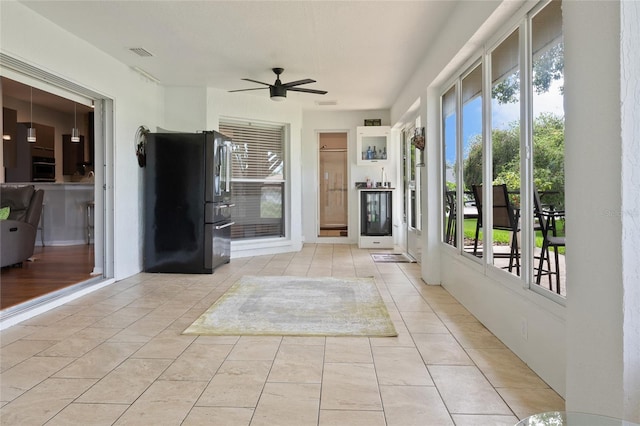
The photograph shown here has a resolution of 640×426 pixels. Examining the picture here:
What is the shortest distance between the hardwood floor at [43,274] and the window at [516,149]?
402 centimetres

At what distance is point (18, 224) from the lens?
512 centimetres

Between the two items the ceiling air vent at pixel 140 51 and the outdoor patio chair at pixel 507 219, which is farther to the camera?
the ceiling air vent at pixel 140 51

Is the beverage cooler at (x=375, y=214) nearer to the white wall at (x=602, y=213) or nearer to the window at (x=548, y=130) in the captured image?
the window at (x=548, y=130)

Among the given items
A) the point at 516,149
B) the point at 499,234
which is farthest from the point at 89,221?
the point at 516,149

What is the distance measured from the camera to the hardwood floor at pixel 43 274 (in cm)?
383

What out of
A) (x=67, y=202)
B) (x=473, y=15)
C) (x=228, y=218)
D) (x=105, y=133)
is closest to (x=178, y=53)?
(x=105, y=133)

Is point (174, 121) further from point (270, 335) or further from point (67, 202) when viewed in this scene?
point (270, 335)

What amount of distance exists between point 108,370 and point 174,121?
458cm

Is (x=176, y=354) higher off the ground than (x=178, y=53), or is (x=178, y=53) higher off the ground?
(x=178, y=53)

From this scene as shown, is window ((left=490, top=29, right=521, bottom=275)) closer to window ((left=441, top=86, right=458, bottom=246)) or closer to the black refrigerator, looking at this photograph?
window ((left=441, top=86, right=458, bottom=246))

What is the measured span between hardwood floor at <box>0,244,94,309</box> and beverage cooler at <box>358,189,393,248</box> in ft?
15.2

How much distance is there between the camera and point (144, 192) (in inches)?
212

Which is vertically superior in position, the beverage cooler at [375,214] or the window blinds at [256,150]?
the window blinds at [256,150]

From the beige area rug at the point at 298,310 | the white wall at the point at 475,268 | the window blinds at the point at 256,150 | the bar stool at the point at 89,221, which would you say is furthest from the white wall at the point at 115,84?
the white wall at the point at 475,268
